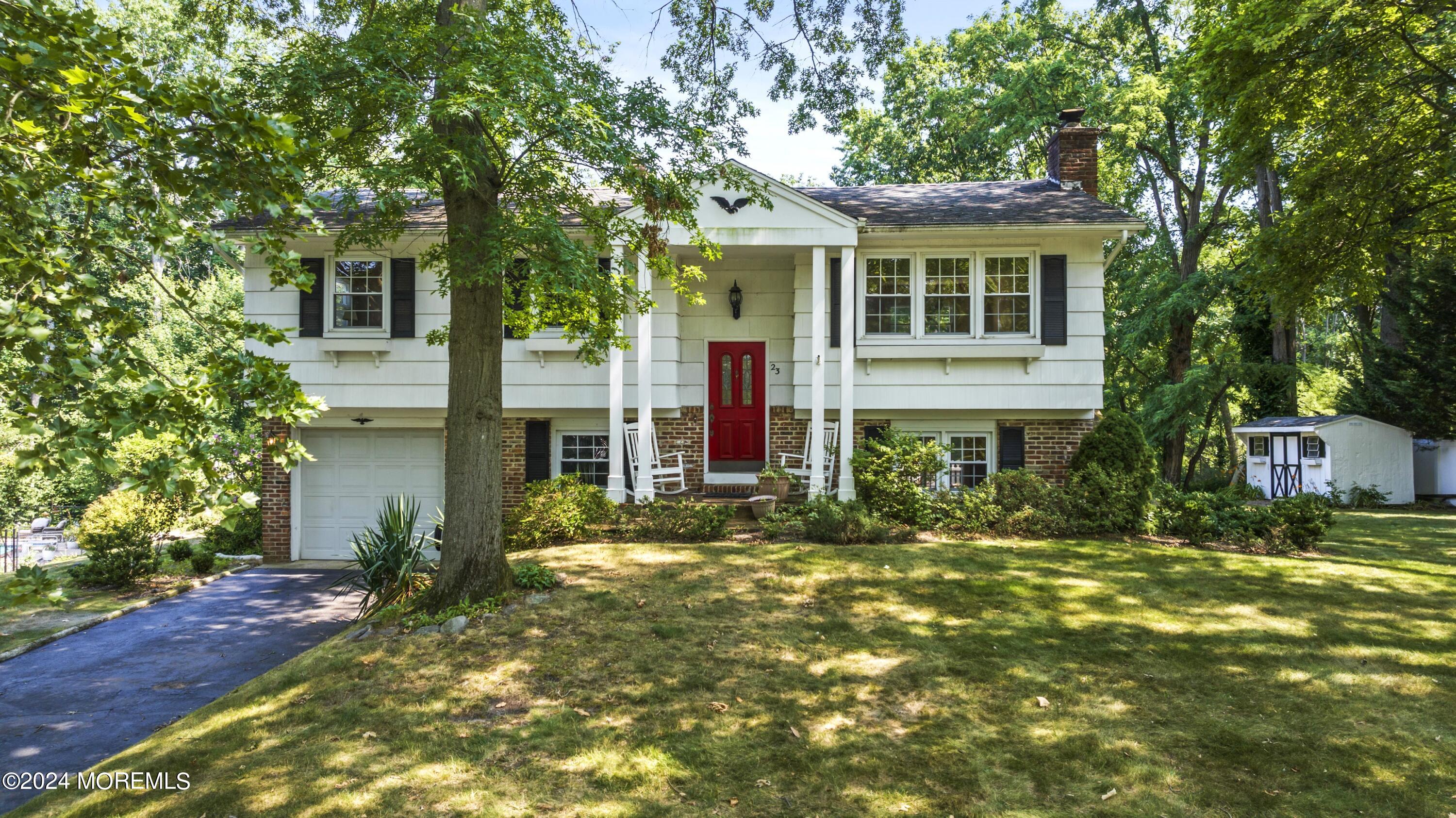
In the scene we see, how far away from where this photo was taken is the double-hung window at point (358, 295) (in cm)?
1262

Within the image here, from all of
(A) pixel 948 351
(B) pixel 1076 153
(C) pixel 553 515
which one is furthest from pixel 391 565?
(B) pixel 1076 153

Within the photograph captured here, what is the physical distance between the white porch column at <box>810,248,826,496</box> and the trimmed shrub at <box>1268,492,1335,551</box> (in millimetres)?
5786

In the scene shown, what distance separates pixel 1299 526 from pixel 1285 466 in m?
10.9

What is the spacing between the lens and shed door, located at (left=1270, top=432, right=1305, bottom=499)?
59.3ft

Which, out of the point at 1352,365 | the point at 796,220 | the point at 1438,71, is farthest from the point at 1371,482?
the point at 796,220

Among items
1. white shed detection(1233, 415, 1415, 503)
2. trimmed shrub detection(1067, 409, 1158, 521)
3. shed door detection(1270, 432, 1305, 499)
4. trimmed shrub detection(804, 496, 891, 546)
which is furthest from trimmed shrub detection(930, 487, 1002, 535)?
shed door detection(1270, 432, 1305, 499)

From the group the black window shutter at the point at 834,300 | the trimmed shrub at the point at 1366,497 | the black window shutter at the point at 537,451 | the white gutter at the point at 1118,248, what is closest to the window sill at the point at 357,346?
the black window shutter at the point at 537,451

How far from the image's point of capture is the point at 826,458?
12.1 metres

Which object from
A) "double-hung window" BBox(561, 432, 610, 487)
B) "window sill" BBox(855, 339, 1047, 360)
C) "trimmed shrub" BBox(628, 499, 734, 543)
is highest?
"window sill" BBox(855, 339, 1047, 360)

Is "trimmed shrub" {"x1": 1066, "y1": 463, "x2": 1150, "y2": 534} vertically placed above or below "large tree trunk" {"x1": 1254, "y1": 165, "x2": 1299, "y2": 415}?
below

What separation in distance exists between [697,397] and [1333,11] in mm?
9491

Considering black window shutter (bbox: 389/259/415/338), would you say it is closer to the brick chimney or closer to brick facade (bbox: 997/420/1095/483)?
brick facade (bbox: 997/420/1095/483)

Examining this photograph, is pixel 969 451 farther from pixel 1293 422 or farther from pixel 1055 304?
pixel 1293 422

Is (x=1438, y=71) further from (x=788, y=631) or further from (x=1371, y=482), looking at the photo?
(x=1371, y=482)
